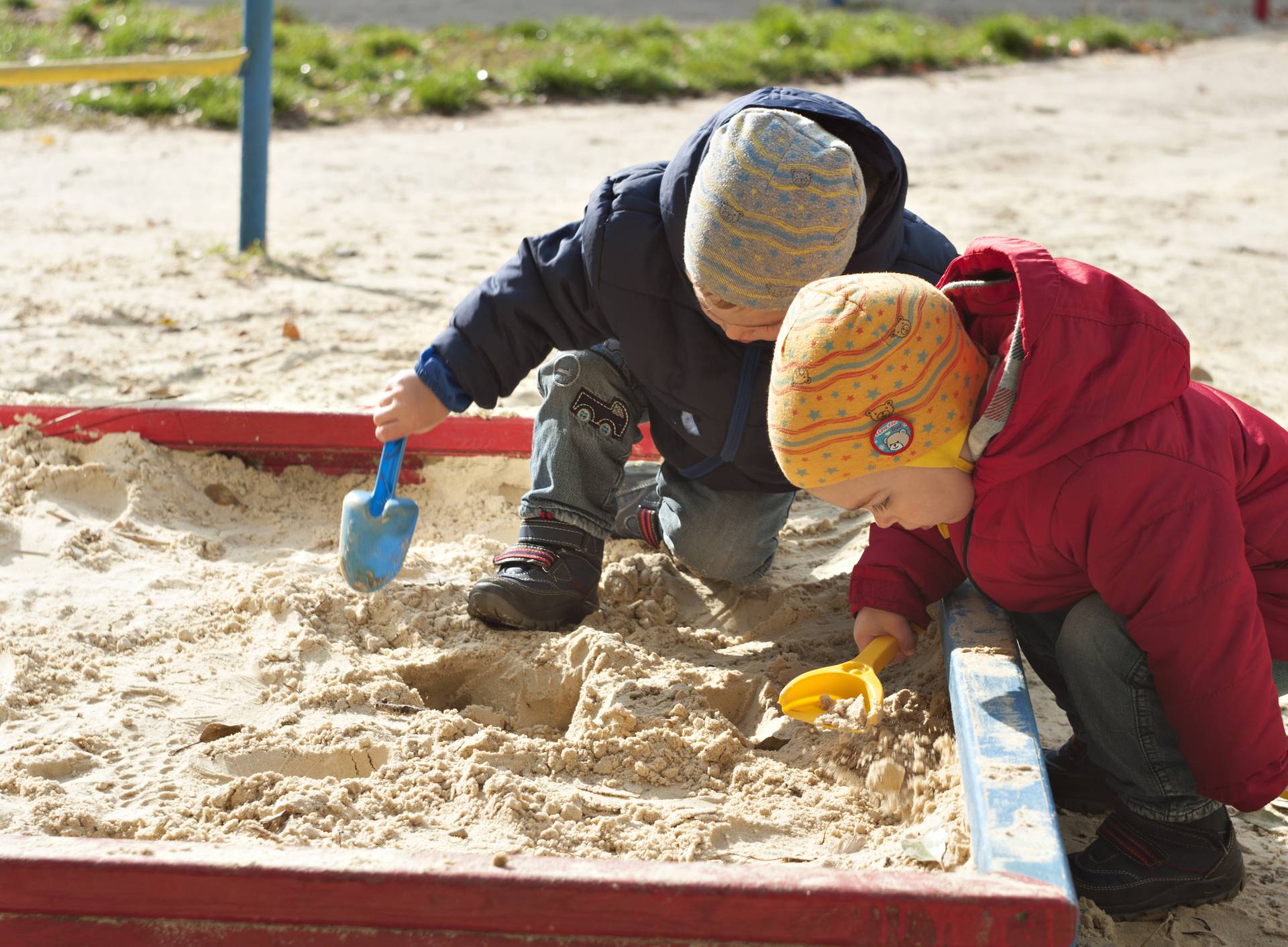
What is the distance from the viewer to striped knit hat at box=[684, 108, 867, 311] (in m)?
1.50

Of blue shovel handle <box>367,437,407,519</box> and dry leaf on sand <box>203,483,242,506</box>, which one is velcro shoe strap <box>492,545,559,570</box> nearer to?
blue shovel handle <box>367,437,407,519</box>

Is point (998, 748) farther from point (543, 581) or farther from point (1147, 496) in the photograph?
point (543, 581)

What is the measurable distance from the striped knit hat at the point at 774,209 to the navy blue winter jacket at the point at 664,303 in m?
0.12

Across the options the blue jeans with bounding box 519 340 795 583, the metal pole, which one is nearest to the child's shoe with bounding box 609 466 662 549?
the blue jeans with bounding box 519 340 795 583

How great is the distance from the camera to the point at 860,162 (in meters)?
1.66

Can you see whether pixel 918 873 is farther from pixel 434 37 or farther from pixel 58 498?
pixel 434 37

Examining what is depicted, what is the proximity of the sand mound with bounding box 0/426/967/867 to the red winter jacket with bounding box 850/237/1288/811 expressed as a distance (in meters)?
0.28

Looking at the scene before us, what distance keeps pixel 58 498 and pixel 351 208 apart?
86.7 inches

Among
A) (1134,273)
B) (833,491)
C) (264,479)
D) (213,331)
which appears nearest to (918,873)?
(833,491)

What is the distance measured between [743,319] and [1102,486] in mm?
495

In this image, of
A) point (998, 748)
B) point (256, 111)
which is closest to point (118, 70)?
point (256, 111)

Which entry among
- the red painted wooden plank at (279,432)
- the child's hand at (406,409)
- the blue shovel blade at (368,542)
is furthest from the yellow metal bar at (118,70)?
the blue shovel blade at (368,542)

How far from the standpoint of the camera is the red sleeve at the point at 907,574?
165 centimetres

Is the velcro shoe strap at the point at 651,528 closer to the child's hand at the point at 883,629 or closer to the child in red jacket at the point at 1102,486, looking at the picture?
the child's hand at the point at 883,629
